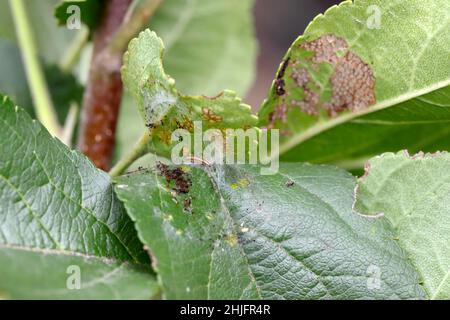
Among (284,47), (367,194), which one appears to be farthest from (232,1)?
(284,47)

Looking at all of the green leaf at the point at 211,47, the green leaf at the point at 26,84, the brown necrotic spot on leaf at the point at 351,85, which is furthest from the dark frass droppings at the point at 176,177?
the green leaf at the point at 211,47

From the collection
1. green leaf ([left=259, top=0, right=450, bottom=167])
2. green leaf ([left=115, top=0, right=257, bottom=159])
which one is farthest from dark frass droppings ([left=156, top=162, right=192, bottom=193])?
green leaf ([left=115, top=0, right=257, bottom=159])

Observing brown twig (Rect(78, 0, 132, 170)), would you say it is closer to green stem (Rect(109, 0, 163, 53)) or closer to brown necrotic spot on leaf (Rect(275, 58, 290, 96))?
green stem (Rect(109, 0, 163, 53))

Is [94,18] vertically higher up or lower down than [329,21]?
higher up

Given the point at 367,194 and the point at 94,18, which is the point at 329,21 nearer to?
the point at 367,194

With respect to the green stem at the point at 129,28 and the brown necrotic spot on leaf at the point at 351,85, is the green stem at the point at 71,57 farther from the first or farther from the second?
the brown necrotic spot on leaf at the point at 351,85

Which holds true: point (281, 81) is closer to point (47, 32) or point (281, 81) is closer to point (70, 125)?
point (70, 125)

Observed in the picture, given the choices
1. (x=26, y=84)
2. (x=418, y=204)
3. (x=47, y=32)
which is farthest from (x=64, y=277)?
(x=47, y=32)
